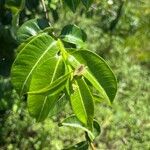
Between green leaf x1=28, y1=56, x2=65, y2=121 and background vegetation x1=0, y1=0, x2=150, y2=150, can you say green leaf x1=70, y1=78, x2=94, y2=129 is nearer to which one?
green leaf x1=28, y1=56, x2=65, y2=121

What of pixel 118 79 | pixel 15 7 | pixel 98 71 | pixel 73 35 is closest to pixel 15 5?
pixel 15 7

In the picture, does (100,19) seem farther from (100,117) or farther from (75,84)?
(75,84)

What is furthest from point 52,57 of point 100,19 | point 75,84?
point 100,19

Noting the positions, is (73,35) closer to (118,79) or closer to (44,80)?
(44,80)

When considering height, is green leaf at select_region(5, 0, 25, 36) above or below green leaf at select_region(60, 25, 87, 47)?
above

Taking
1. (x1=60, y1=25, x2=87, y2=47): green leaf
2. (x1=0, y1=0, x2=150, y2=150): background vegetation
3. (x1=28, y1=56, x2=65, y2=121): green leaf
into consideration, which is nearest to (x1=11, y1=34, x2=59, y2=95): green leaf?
(x1=28, y1=56, x2=65, y2=121): green leaf

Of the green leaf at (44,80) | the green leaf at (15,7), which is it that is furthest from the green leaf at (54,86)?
the green leaf at (15,7)
